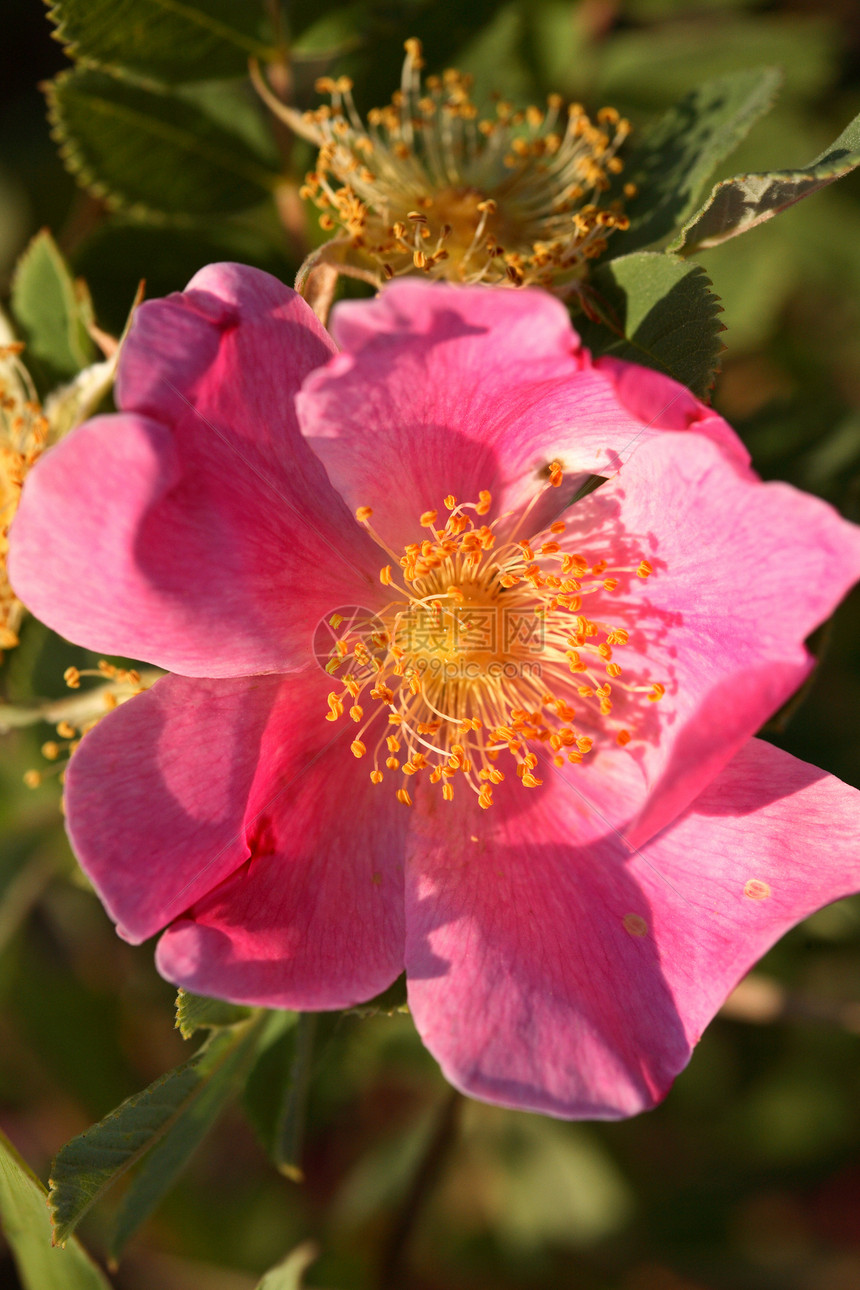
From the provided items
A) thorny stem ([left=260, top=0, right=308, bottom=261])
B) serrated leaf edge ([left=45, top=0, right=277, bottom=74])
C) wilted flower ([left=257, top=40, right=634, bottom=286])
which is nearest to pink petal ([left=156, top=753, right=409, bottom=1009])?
wilted flower ([left=257, top=40, right=634, bottom=286])

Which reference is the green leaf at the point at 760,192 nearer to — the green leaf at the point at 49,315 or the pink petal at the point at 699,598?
the pink petal at the point at 699,598

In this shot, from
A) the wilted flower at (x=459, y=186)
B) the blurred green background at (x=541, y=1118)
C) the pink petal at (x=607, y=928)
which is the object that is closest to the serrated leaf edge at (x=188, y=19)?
the wilted flower at (x=459, y=186)

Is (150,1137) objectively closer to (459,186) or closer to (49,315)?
(49,315)

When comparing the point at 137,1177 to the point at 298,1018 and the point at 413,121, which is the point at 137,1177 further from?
the point at 413,121

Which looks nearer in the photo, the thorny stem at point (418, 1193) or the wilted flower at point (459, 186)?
the wilted flower at point (459, 186)

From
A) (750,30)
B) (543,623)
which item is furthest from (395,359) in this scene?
(750,30)

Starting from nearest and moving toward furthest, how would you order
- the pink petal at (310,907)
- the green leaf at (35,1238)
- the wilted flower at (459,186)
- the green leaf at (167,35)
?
the pink petal at (310,907)
the green leaf at (35,1238)
the wilted flower at (459,186)
the green leaf at (167,35)
